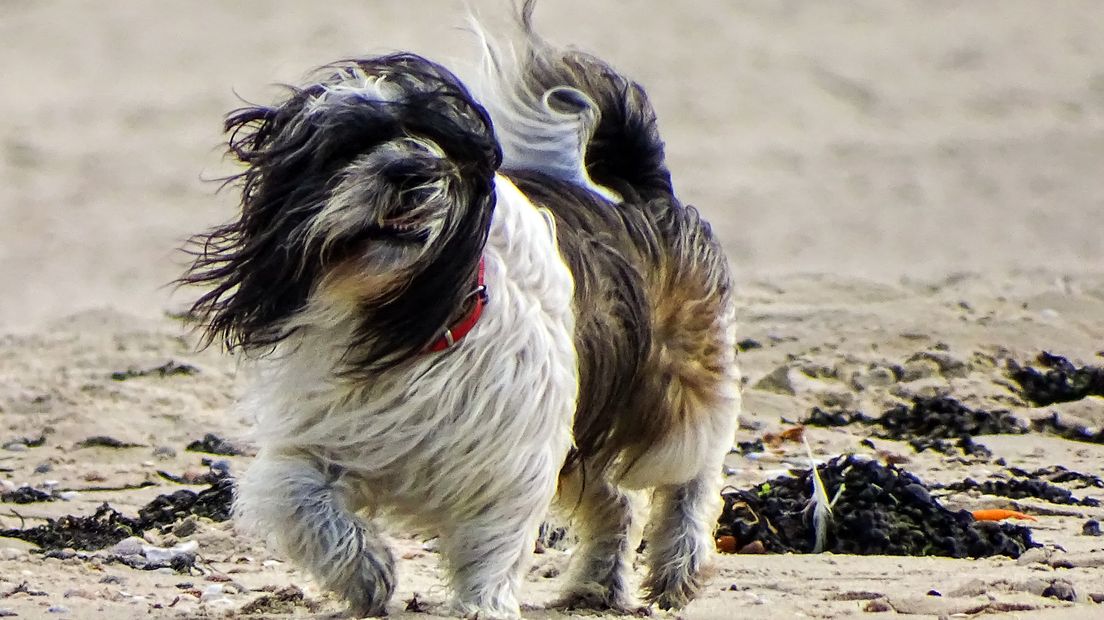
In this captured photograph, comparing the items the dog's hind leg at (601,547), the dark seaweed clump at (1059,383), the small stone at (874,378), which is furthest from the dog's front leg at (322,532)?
the dark seaweed clump at (1059,383)

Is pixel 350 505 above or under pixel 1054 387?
above

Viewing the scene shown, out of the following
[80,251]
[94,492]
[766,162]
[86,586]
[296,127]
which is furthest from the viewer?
[766,162]

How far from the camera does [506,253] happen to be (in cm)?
427

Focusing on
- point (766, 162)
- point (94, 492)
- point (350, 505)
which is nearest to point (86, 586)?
point (350, 505)

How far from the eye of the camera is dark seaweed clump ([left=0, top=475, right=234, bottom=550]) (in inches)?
223

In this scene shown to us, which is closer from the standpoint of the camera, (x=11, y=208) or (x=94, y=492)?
(x=94, y=492)

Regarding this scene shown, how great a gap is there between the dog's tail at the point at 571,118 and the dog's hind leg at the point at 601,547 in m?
0.89

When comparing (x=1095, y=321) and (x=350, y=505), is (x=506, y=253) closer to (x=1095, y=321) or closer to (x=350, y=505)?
(x=350, y=505)

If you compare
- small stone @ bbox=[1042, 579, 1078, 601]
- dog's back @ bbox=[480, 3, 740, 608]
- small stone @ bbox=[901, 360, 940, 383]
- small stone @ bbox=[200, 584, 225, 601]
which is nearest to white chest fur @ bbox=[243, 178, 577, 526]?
dog's back @ bbox=[480, 3, 740, 608]

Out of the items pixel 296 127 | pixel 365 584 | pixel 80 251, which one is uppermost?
pixel 296 127

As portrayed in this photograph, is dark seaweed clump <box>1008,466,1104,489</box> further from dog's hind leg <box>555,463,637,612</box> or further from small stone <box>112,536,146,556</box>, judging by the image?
small stone <box>112,536,146,556</box>

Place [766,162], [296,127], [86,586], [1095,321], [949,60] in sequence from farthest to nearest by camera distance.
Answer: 1. [949,60]
2. [766,162]
3. [1095,321]
4. [86,586]
5. [296,127]

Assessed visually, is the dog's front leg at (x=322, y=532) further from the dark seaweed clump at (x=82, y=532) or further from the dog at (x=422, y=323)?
the dark seaweed clump at (x=82, y=532)

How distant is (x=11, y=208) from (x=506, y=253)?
29.2 ft
